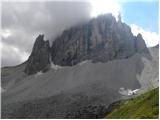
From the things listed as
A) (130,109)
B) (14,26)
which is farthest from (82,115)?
(14,26)

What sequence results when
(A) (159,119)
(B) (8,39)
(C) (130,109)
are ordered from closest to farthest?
(A) (159,119)
(B) (8,39)
(C) (130,109)

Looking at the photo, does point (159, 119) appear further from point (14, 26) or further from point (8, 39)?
point (14, 26)

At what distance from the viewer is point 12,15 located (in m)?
21.8

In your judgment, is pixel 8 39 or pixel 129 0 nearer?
pixel 129 0

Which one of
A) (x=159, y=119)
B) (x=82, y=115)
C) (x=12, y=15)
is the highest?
(x=82, y=115)

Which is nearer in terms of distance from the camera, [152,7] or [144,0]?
[144,0]

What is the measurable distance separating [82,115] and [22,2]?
6762 inches

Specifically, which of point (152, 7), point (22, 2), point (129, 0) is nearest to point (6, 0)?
point (22, 2)

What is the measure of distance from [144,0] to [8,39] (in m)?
9.26

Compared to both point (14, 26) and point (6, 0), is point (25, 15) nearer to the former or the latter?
point (14, 26)

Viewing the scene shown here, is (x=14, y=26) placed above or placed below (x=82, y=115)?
below

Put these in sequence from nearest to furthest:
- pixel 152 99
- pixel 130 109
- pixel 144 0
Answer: pixel 144 0, pixel 152 99, pixel 130 109

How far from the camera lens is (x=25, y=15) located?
22375 mm

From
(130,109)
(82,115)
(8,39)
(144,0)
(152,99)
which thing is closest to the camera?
(144,0)
